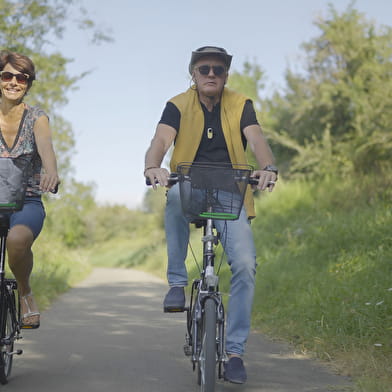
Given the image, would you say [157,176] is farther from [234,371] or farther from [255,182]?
[234,371]

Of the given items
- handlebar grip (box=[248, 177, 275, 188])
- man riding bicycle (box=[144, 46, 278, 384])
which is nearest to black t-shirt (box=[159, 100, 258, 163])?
man riding bicycle (box=[144, 46, 278, 384])

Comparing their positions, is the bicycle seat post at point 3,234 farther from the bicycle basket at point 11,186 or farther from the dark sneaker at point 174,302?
the dark sneaker at point 174,302

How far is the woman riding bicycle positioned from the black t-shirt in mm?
841

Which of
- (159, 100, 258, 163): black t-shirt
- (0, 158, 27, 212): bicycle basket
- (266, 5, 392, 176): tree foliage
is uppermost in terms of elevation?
(266, 5, 392, 176): tree foliage

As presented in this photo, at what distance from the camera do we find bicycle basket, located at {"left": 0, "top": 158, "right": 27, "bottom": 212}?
377cm

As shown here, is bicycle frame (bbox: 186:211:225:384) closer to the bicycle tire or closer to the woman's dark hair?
the bicycle tire

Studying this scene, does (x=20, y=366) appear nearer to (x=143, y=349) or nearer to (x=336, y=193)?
(x=143, y=349)

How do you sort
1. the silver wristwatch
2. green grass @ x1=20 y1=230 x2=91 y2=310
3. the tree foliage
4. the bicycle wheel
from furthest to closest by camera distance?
the tree foliage < green grass @ x1=20 y1=230 x2=91 y2=310 < the silver wristwatch < the bicycle wheel

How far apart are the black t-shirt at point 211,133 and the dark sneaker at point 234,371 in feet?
4.40

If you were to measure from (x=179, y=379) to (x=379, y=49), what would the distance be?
38.2ft

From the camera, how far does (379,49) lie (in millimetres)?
14219

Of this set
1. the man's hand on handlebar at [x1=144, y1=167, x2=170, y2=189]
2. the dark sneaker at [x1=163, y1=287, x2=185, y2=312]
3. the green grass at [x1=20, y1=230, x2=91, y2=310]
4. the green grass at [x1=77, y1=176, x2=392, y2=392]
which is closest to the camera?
the man's hand on handlebar at [x1=144, y1=167, x2=170, y2=189]

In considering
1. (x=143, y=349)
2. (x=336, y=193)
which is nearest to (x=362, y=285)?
(x=143, y=349)

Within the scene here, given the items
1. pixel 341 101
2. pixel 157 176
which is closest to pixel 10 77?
pixel 157 176
